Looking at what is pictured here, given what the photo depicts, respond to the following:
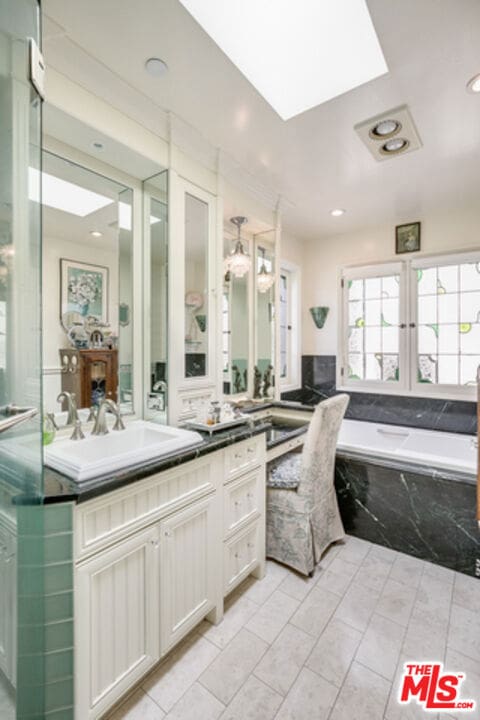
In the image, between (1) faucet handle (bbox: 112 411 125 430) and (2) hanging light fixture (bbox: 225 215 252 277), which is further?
(2) hanging light fixture (bbox: 225 215 252 277)

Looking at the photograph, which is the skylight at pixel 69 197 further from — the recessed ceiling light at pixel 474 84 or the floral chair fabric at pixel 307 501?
the recessed ceiling light at pixel 474 84

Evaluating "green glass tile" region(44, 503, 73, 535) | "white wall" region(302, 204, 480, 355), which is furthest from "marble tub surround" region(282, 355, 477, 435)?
"green glass tile" region(44, 503, 73, 535)

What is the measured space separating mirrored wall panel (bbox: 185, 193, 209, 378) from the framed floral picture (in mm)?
476

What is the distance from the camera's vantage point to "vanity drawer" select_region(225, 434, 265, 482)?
164cm

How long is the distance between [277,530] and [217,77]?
7.91ft

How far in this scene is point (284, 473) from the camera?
208 centimetres

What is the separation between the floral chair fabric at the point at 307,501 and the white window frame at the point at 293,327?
167 cm

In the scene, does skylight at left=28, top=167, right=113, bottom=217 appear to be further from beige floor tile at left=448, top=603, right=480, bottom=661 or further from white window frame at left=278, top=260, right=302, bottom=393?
beige floor tile at left=448, top=603, right=480, bottom=661

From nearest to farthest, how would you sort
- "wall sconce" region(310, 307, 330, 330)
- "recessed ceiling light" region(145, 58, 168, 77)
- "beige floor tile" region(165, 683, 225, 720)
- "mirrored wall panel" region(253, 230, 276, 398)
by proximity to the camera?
"beige floor tile" region(165, 683, 225, 720) → "recessed ceiling light" region(145, 58, 168, 77) → "mirrored wall panel" region(253, 230, 276, 398) → "wall sconce" region(310, 307, 330, 330)

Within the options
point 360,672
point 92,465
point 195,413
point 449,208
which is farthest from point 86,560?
point 449,208

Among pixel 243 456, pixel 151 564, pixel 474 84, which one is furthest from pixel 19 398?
pixel 474 84

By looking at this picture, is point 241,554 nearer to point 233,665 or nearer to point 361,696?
point 233,665

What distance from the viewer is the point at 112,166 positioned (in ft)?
5.97

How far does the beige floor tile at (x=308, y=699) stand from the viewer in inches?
47.2
